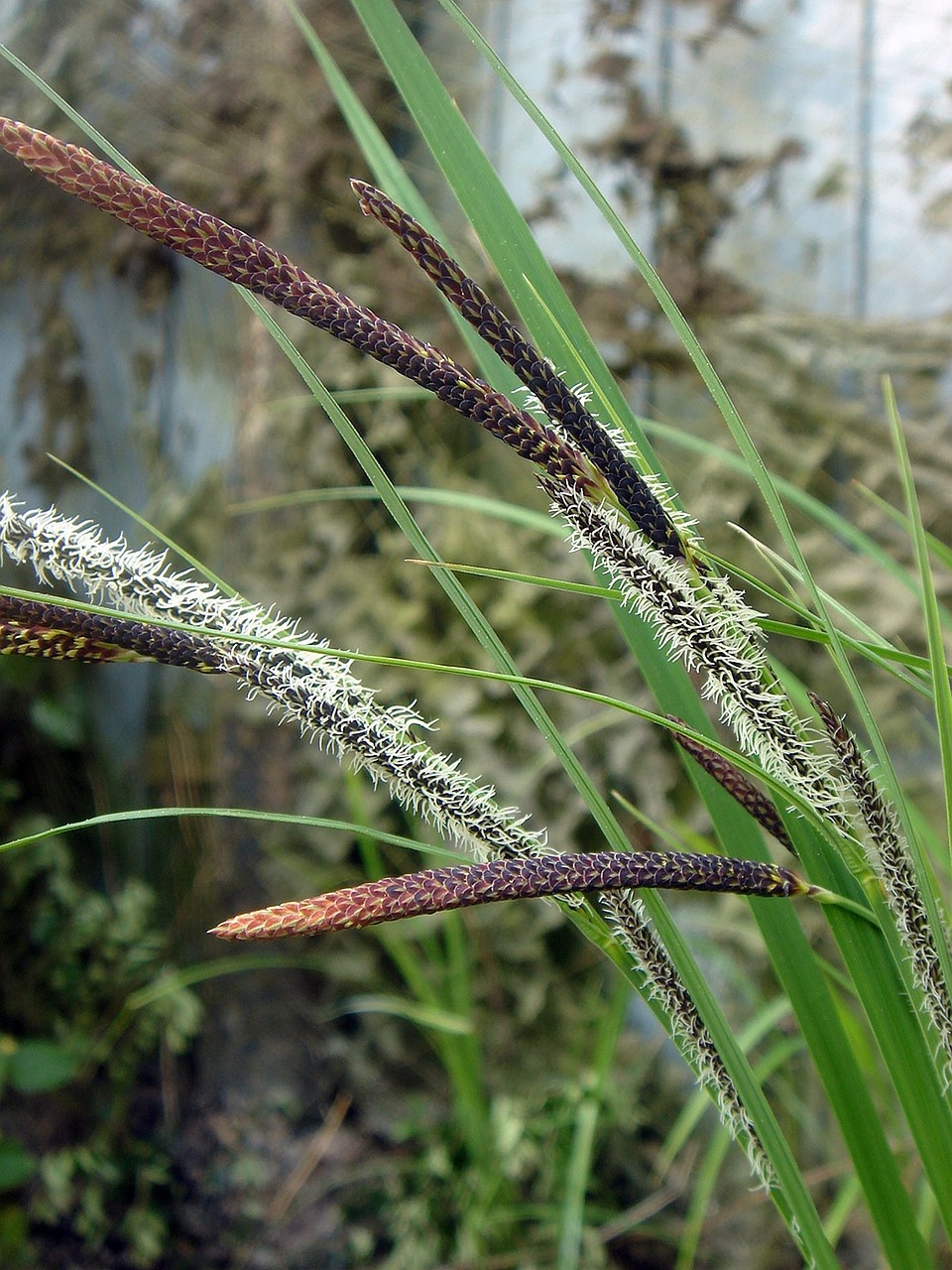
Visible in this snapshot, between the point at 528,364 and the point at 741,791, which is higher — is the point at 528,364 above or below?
above

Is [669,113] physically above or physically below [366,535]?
above

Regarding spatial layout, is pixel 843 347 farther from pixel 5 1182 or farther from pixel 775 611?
pixel 5 1182

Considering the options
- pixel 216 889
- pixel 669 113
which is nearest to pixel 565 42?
pixel 669 113

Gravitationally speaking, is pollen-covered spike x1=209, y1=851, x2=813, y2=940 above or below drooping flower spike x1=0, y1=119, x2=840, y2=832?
below

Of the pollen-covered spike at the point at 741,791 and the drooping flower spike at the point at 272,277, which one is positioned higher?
the drooping flower spike at the point at 272,277

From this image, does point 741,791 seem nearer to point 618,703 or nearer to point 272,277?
point 618,703

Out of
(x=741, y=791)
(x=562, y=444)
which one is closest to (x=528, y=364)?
(x=562, y=444)

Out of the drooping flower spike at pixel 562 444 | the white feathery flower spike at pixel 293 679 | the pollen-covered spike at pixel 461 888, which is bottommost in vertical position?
the pollen-covered spike at pixel 461 888
